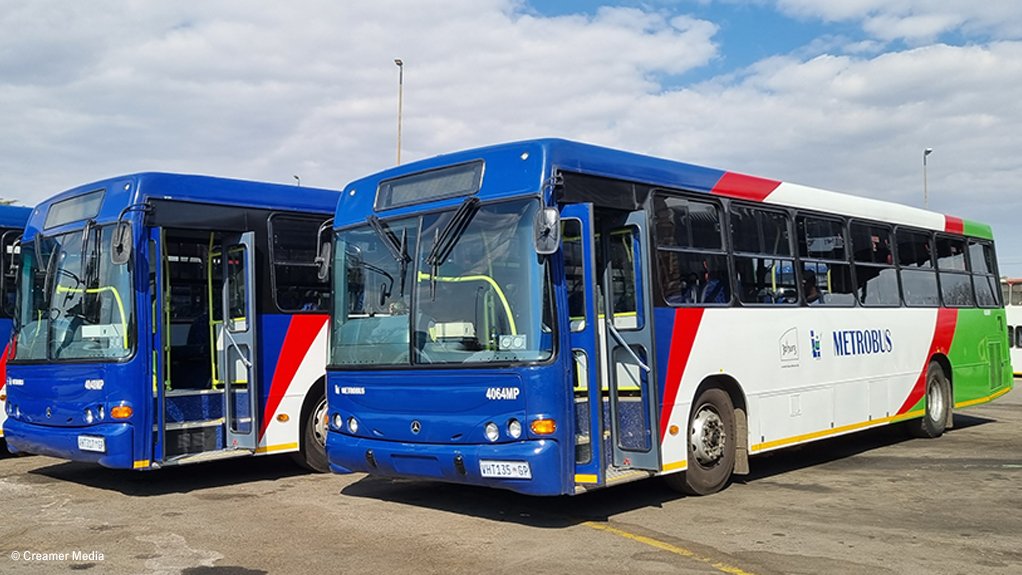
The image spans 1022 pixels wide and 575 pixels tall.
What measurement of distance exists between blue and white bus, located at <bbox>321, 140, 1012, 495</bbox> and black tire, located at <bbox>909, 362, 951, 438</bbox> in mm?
3431

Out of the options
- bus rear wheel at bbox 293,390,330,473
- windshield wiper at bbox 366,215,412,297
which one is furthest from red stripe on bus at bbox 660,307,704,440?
bus rear wheel at bbox 293,390,330,473

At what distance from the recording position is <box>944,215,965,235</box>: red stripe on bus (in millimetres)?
15586

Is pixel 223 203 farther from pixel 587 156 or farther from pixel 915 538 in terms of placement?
pixel 915 538

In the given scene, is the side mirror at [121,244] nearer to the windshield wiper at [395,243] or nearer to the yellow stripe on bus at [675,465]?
the windshield wiper at [395,243]

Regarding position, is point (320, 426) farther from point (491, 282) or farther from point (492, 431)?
point (491, 282)

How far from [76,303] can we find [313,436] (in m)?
2.97

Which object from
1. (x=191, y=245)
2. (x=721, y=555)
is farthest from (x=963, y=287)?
(x=191, y=245)

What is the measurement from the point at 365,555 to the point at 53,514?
3570mm

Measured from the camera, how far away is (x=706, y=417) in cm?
988

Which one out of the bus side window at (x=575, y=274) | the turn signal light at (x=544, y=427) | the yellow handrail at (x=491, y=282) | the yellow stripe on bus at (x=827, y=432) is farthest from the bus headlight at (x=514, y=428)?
the yellow stripe on bus at (x=827, y=432)

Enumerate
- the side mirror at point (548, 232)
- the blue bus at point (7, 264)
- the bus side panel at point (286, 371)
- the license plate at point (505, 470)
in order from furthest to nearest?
the blue bus at point (7, 264)
the bus side panel at point (286, 371)
the license plate at point (505, 470)
the side mirror at point (548, 232)

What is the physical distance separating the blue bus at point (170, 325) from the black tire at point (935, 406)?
28.3ft

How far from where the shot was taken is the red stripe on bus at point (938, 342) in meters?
14.0

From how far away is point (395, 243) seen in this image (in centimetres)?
911
